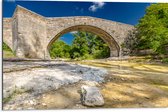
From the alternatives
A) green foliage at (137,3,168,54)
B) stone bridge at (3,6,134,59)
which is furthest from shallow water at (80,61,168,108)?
stone bridge at (3,6,134,59)

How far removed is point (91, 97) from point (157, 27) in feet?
6.91

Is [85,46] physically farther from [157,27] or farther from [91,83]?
[91,83]

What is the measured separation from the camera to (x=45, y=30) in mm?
6188

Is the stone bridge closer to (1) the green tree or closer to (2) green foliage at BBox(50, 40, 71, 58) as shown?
(1) the green tree

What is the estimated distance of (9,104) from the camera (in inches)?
92.1

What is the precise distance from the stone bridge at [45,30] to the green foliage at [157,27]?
317mm

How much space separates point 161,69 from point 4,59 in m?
2.01

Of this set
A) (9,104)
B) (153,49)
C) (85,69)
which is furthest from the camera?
(153,49)

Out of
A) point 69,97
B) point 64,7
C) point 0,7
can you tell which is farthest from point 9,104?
point 64,7

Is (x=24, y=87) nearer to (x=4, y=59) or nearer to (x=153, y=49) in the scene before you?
(x=4, y=59)

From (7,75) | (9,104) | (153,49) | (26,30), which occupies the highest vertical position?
(26,30)

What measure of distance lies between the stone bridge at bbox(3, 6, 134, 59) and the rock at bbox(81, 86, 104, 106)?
1697 mm

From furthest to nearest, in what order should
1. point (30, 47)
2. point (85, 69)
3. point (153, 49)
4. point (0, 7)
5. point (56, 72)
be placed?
point (30, 47)
point (153, 49)
point (85, 69)
point (56, 72)
point (0, 7)

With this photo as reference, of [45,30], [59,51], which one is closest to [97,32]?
[45,30]
